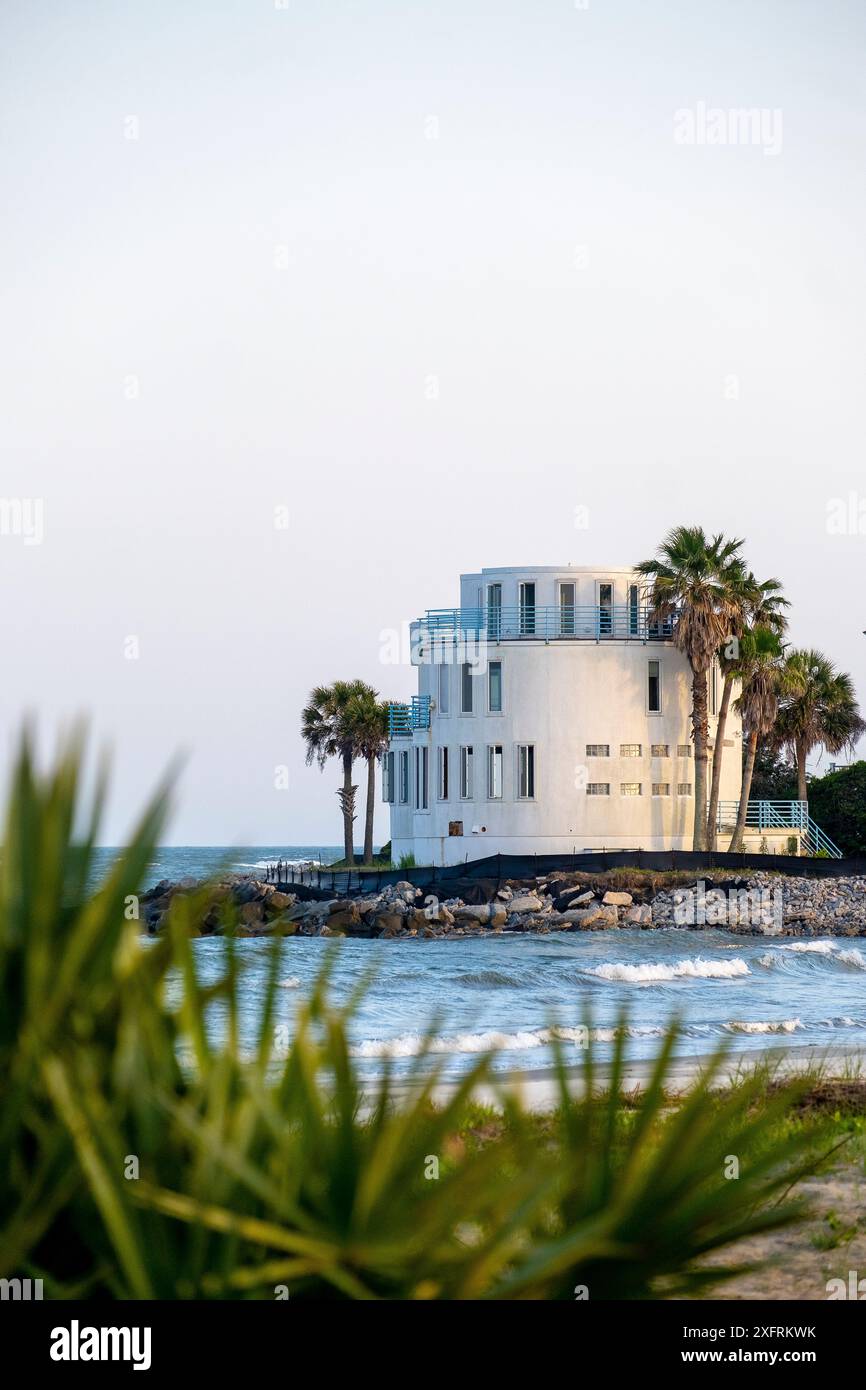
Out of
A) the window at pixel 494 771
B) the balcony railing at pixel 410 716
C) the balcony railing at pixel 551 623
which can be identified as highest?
the balcony railing at pixel 551 623

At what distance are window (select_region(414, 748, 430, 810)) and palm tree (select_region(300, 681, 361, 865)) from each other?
23475mm

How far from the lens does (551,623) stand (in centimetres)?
5306

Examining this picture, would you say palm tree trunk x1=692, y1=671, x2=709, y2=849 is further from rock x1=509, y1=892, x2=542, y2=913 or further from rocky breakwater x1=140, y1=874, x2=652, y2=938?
rock x1=509, y1=892, x2=542, y2=913

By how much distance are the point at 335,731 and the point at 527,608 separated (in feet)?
89.5

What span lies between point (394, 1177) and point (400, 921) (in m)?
44.4

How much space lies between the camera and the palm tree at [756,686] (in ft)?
175

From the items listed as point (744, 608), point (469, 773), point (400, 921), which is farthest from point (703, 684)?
point (400, 921)

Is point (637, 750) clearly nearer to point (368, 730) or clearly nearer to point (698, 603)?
point (698, 603)

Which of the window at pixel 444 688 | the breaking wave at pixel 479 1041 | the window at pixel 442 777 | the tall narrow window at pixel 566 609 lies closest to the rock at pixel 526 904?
the window at pixel 442 777

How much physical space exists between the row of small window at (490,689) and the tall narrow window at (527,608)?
1.60m

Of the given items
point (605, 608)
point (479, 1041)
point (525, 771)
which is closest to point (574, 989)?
point (479, 1041)

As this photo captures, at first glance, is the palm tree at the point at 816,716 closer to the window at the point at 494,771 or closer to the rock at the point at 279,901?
the window at the point at 494,771

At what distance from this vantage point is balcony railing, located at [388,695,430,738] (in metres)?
54.3
